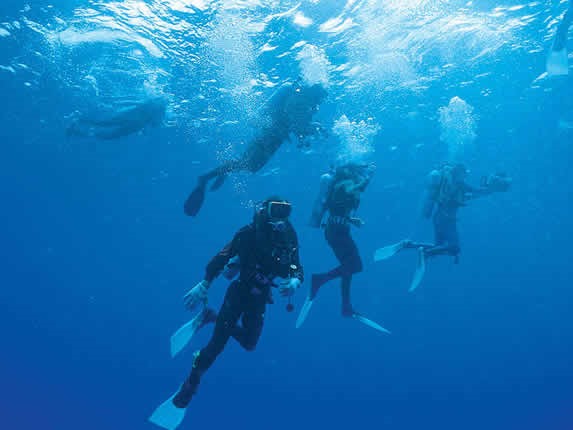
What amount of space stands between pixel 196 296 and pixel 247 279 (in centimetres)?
76

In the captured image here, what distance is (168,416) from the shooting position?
5324mm

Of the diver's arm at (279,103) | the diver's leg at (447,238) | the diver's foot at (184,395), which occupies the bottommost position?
the diver's foot at (184,395)

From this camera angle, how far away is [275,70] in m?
15.0

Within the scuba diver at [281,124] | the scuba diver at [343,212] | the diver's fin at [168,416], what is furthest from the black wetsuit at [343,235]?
the diver's fin at [168,416]

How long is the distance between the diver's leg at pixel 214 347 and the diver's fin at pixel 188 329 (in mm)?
400

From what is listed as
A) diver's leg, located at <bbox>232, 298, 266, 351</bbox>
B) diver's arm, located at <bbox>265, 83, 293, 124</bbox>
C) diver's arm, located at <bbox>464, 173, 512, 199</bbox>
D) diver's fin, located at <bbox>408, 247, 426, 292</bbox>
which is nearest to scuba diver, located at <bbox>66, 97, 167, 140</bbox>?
diver's arm, located at <bbox>265, 83, 293, 124</bbox>

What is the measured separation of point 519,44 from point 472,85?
291 centimetres

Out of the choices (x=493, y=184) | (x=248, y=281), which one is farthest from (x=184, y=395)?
(x=493, y=184)

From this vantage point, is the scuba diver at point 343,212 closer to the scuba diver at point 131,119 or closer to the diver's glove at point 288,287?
the diver's glove at point 288,287

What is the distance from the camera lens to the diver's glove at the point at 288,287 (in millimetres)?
4828

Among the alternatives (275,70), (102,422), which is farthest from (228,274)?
(102,422)

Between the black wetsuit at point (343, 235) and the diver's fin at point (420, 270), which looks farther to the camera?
the diver's fin at point (420, 270)

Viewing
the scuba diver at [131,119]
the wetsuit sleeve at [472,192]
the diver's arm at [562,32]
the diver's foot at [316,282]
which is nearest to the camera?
the diver's arm at [562,32]

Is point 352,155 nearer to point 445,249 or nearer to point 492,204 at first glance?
point 445,249
